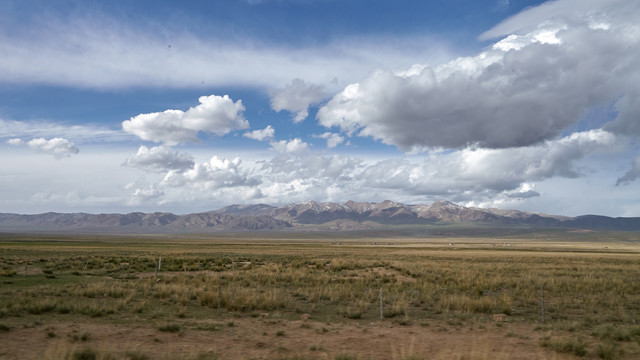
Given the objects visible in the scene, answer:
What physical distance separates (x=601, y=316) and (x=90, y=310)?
69.0 feet

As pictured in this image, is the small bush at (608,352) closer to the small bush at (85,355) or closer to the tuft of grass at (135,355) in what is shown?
the tuft of grass at (135,355)

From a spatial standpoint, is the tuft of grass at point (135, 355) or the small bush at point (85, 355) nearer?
the small bush at point (85, 355)

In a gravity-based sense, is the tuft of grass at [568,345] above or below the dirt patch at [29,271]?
above

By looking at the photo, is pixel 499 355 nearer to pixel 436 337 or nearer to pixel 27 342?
pixel 436 337

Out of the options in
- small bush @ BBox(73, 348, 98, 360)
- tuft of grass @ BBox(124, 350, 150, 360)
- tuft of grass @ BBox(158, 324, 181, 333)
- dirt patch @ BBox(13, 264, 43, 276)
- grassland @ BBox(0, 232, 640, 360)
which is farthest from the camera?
dirt patch @ BBox(13, 264, 43, 276)

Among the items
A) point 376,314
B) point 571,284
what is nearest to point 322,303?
point 376,314

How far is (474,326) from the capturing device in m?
15.5

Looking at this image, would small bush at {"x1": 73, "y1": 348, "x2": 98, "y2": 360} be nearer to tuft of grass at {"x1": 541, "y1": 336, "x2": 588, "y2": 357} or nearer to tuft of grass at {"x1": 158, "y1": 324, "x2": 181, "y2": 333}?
tuft of grass at {"x1": 158, "y1": 324, "x2": 181, "y2": 333}

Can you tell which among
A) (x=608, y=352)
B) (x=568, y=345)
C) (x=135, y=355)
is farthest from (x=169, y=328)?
(x=608, y=352)

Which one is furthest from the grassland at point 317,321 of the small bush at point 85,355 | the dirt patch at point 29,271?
the dirt patch at point 29,271

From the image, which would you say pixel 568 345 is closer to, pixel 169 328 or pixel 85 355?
pixel 169 328

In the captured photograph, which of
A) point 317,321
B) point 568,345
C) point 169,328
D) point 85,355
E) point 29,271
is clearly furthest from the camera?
point 29,271

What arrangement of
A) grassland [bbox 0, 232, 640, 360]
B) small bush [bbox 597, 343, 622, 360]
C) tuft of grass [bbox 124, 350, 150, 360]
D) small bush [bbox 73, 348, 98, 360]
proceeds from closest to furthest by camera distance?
small bush [bbox 73, 348, 98, 360]
tuft of grass [bbox 124, 350, 150, 360]
small bush [bbox 597, 343, 622, 360]
grassland [bbox 0, 232, 640, 360]

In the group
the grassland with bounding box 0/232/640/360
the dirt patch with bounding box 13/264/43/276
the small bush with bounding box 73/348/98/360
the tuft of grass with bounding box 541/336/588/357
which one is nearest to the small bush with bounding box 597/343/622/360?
the grassland with bounding box 0/232/640/360
